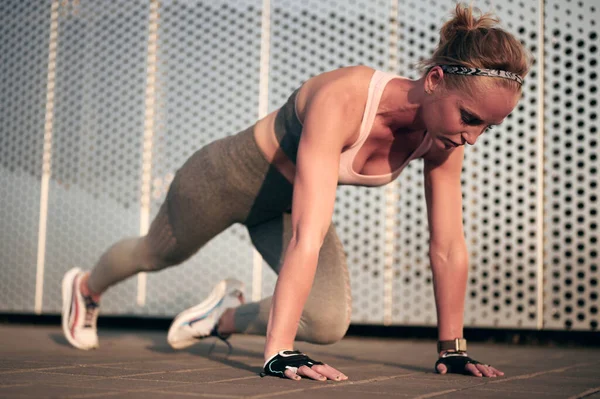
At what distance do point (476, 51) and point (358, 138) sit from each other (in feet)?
1.38

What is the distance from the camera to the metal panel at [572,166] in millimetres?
4309

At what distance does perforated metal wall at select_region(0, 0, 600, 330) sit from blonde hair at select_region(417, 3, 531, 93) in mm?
2548

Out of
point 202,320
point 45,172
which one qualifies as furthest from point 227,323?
point 45,172

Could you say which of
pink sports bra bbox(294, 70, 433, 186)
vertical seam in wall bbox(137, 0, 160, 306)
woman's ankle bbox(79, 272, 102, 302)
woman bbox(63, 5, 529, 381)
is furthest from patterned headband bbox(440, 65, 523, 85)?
vertical seam in wall bbox(137, 0, 160, 306)

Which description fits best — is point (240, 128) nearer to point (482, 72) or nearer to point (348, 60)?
point (348, 60)

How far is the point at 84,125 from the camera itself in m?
5.57

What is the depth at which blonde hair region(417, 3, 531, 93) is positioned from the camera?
6.33ft

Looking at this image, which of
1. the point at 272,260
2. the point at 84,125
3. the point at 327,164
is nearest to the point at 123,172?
the point at 84,125

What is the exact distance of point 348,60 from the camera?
496 cm

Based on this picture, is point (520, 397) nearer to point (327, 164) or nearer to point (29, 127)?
point (327, 164)

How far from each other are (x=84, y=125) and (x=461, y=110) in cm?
415

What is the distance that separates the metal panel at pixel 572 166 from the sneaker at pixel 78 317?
260 centimetres

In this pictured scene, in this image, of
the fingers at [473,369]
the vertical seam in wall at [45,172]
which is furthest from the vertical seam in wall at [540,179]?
the vertical seam in wall at [45,172]

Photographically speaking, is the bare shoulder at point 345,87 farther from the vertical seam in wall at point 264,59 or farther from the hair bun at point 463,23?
the vertical seam in wall at point 264,59
